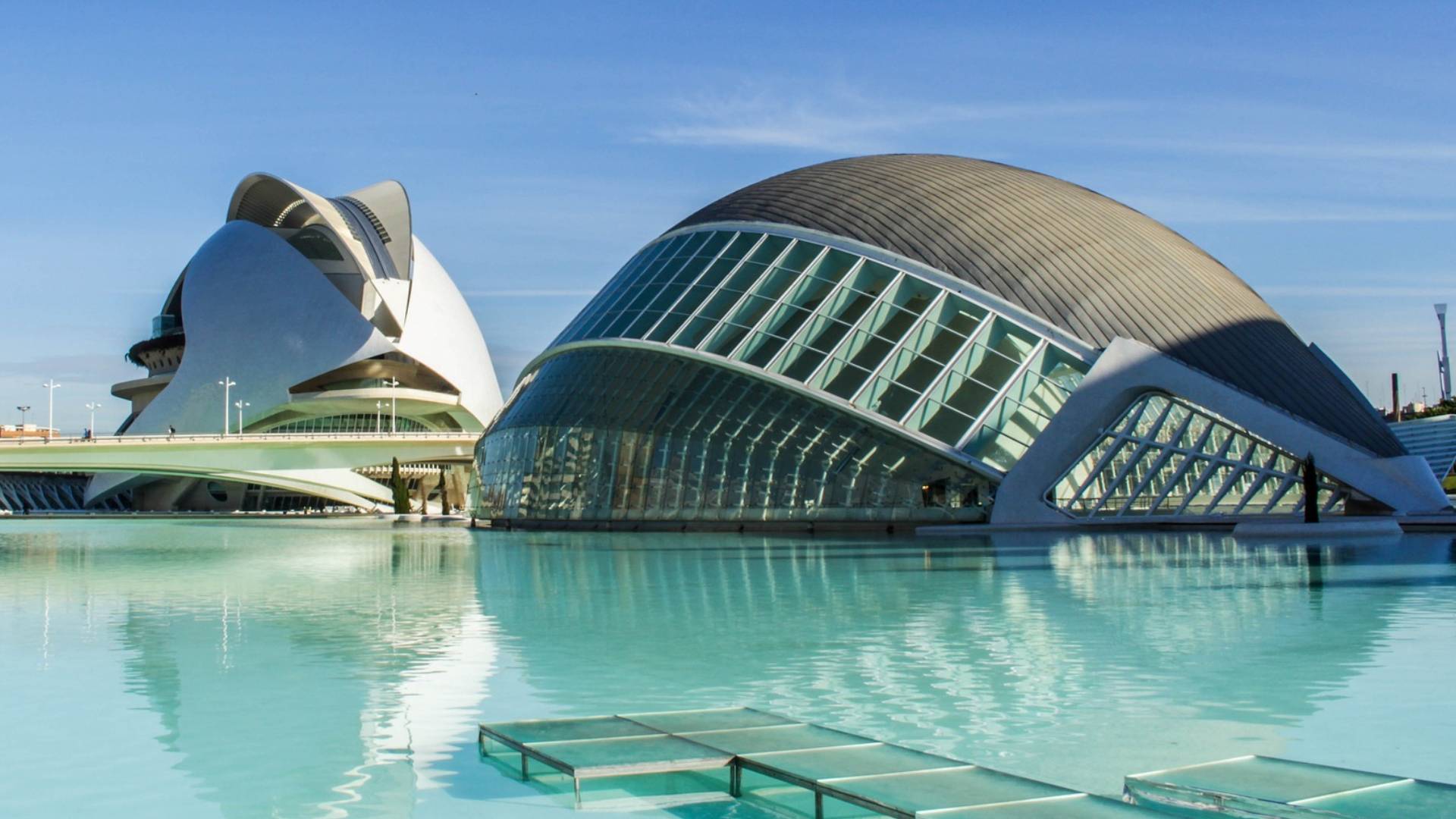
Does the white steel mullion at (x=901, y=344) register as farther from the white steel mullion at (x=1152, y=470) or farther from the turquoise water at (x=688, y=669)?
the turquoise water at (x=688, y=669)

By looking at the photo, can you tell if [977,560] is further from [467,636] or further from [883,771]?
[883,771]

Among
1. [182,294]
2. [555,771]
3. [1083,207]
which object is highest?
[182,294]

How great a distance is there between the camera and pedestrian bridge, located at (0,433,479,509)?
62.9 metres

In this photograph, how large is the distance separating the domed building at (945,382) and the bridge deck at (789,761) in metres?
23.8

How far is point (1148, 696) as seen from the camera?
8633mm

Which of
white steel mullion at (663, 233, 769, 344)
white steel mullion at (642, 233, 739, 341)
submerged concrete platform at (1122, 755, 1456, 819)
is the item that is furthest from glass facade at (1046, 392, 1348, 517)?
submerged concrete platform at (1122, 755, 1456, 819)

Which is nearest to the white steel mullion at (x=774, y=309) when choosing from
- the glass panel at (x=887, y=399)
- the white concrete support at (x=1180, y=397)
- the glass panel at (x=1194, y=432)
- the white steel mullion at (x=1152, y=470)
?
the glass panel at (x=887, y=399)

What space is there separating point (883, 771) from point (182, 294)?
89421 mm

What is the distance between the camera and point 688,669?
10211 millimetres

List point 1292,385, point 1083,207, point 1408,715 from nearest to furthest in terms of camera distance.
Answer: point 1408,715, point 1292,385, point 1083,207

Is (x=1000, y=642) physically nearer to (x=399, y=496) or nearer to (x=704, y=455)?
(x=704, y=455)

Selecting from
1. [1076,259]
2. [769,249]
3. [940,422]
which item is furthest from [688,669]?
[769,249]

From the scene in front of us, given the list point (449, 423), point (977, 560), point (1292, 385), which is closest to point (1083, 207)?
point (1292, 385)

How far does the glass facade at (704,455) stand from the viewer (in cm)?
3206
